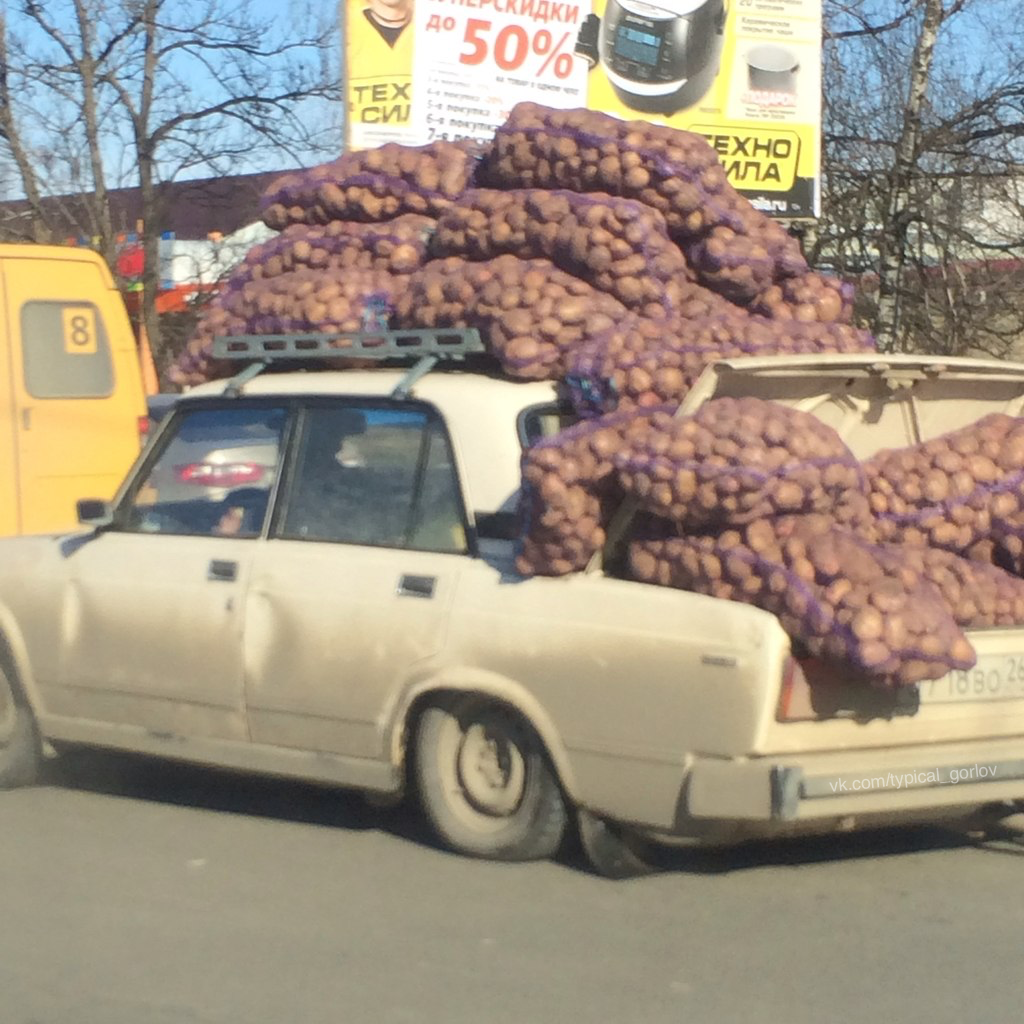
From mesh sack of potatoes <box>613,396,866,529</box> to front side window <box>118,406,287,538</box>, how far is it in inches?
67.0

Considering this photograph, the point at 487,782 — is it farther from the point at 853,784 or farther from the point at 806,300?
the point at 806,300

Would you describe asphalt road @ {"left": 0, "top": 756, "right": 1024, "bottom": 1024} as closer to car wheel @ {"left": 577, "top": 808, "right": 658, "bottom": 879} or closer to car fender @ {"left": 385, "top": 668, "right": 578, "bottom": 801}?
car wheel @ {"left": 577, "top": 808, "right": 658, "bottom": 879}

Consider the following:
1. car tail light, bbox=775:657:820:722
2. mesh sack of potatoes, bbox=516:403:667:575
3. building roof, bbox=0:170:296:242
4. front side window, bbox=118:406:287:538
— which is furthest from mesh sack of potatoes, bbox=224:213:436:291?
building roof, bbox=0:170:296:242

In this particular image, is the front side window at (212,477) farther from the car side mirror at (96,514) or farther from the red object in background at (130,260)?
the red object in background at (130,260)

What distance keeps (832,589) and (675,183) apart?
6.58 feet

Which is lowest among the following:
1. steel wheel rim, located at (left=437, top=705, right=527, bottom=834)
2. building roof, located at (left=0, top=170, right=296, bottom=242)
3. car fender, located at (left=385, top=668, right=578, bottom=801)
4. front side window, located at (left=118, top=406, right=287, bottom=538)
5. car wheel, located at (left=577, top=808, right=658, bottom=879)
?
car wheel, located at (left=577, top=808, right=658, bottom=879)

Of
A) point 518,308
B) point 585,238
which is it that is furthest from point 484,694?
point 585,238

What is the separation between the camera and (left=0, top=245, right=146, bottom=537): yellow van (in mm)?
10727

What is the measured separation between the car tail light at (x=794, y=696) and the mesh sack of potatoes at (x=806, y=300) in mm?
1711

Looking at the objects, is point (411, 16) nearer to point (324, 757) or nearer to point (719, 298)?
point (719, 298)

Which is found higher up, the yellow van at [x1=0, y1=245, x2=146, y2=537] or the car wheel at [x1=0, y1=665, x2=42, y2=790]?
the yellow van at [x1=0, y1=245, x2=146, y2=537]

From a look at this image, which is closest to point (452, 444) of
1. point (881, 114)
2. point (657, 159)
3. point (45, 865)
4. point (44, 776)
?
point (657, 159)

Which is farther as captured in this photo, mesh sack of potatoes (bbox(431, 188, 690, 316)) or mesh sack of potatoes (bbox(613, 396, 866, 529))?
mesh sack of potatoes (bbox(431, 188, 690, 316))

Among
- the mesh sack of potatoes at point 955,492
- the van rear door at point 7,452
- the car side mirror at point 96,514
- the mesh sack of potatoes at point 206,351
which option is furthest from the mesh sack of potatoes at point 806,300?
the van rear door at point 7,452
